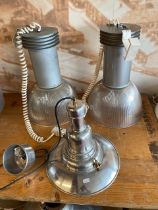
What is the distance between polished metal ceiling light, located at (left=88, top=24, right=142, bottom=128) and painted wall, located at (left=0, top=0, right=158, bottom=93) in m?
0.10

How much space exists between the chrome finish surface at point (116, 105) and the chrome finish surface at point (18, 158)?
9.5 inches

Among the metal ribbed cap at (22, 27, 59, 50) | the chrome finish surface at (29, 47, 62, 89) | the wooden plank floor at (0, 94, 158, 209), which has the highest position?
the metal ribbed cap at (22, 27, 59, 50)

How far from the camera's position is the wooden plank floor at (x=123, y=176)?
51cm

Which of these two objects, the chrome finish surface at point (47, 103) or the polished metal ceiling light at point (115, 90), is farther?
the chrome finish surface at point (47, 103)

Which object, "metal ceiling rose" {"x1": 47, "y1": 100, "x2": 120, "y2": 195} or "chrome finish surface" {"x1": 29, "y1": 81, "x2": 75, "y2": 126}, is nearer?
"metal ceiling rose" {"x1": 47, "y1": 100, "x2": 120, "y2": 195}

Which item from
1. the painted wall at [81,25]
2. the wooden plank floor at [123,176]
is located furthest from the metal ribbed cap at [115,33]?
the wooden plank floor at [123,176]

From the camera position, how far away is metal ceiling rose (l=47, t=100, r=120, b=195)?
52 cm

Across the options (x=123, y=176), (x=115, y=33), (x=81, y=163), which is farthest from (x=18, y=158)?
(x=115, y=33)

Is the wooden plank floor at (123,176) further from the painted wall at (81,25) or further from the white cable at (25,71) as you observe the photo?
the painted wall at (81,25)

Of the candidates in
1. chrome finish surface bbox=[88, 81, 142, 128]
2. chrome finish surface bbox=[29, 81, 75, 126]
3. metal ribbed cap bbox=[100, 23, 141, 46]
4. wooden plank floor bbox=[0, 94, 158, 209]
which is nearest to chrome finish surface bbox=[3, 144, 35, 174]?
wooden plank floor bbox=[0, 94, 158, 209]

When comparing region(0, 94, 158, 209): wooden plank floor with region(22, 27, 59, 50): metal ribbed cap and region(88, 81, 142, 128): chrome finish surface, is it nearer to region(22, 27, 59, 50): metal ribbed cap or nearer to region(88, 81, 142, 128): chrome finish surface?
region(88, 81, 142, 128): chrome finish surface

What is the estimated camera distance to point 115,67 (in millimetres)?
592

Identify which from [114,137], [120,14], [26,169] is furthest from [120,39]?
[26,169]

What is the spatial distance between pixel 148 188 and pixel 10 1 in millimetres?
651
